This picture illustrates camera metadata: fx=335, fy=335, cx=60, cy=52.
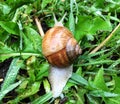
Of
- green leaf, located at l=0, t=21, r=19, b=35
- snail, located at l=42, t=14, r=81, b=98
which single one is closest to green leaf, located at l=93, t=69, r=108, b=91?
snail, located at l=42, t=14, r=81, b=98

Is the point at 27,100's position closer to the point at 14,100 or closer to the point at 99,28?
the point at 14,100

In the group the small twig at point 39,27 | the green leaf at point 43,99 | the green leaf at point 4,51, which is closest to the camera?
the green leaf at point 43,99

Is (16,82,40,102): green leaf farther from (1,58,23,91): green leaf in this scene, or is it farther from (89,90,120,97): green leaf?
(89,90,120,97): green leaf

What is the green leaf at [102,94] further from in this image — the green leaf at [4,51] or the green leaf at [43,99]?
the green leaf at [4,51]

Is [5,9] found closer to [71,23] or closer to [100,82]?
[71,23]

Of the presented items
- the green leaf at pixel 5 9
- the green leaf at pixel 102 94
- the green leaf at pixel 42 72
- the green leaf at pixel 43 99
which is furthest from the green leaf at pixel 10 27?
the green leaf at pixel 102 94

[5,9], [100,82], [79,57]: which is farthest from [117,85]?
[5,9]
